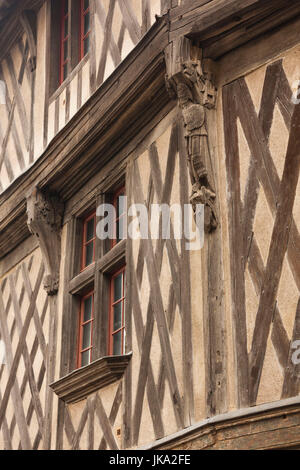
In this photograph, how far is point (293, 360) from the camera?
5758mm

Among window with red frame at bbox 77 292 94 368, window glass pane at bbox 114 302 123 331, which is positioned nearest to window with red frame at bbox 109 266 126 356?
window glass pane at bbox 114 302 123 331

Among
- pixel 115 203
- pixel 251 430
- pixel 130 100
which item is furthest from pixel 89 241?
pixel 251 430

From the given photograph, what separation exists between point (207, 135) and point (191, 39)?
0.81 metres

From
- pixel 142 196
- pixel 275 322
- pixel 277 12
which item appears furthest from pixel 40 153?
pixel 275 322

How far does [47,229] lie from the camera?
30.2 ft

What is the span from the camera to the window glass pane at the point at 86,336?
8574 millimetres

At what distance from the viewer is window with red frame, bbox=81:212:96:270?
29.1 feet

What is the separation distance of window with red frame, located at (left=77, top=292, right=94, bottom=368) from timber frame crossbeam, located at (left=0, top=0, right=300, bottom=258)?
3.99 ft

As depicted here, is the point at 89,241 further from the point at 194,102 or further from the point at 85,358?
the point at 194,102

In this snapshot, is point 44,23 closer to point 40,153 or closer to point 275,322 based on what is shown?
point 40,153

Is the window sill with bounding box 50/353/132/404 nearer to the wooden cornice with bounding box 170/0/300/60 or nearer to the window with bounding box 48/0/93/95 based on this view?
the wooden cornice with bounding box 170/0/300/60

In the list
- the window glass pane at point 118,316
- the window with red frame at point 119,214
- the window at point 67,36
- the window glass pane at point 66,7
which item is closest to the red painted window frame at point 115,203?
the window with red frame at point 119,214

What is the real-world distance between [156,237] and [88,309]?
1.66 meters

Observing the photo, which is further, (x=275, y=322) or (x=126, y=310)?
(x=126, y=310)
